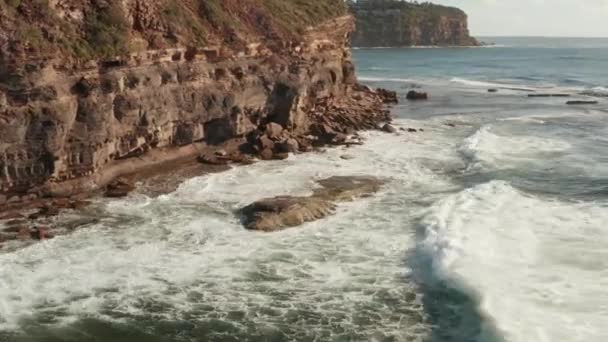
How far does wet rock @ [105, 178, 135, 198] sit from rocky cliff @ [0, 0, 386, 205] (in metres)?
0.58

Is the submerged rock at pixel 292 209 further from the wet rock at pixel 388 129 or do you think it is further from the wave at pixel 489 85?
the wave at pixel 489 85

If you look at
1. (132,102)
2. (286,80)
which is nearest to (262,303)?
(132,102)

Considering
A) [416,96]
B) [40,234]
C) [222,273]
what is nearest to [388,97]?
[416,96]

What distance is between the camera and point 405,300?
61.9 ft

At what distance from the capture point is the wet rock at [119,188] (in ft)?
93.1

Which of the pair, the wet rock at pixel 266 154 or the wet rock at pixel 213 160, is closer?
the wet rock at pixel 213 160

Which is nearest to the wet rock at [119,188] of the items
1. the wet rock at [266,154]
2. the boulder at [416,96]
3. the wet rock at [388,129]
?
the wet rock at [266,154]

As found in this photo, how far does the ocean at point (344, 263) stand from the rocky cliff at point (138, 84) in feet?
10.4

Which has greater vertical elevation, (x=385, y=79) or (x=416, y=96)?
(x=385, y=79)

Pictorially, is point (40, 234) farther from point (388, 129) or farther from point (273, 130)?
point (388, 129)

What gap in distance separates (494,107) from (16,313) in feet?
162

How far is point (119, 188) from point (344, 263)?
11.9 m

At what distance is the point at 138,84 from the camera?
1242 inches

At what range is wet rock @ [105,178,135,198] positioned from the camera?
28391mm
